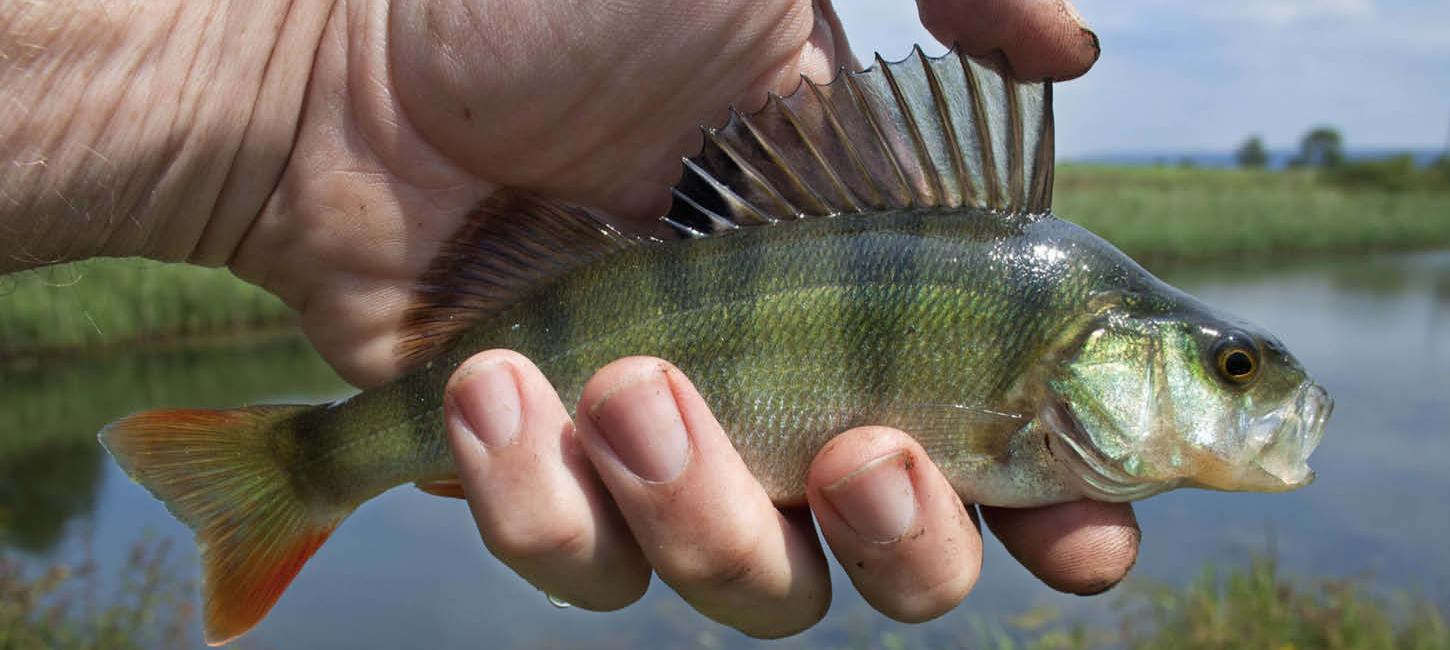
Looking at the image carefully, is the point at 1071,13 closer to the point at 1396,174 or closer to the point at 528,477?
the point at 528,477

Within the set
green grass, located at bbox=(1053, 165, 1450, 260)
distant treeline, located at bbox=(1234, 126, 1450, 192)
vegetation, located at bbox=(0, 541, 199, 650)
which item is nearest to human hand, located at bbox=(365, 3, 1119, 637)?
vegetation, located at bbox=(0, 541, 199, 650)

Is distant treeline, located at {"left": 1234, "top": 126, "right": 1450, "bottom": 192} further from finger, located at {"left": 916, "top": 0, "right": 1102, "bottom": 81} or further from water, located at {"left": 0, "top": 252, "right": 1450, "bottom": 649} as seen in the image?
finger, located at {"left": 916, "top": 0, "right": 1102, "bottom": 81}

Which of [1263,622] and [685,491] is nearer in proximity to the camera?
[685,491]

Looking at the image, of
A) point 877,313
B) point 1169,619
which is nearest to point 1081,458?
point 877,313

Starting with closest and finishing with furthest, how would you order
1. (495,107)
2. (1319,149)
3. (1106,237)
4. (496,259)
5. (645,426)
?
1. (645,426)
2. (496,259)
3. (495,107)
4. (1106,237)
5. (1319,149)

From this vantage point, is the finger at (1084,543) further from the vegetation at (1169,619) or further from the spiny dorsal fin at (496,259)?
the vegetation at (1169,619)

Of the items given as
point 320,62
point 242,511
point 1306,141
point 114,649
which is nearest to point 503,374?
point 242,511

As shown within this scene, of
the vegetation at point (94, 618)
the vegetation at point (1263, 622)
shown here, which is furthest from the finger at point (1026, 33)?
the vegetation at point (94, 618)
